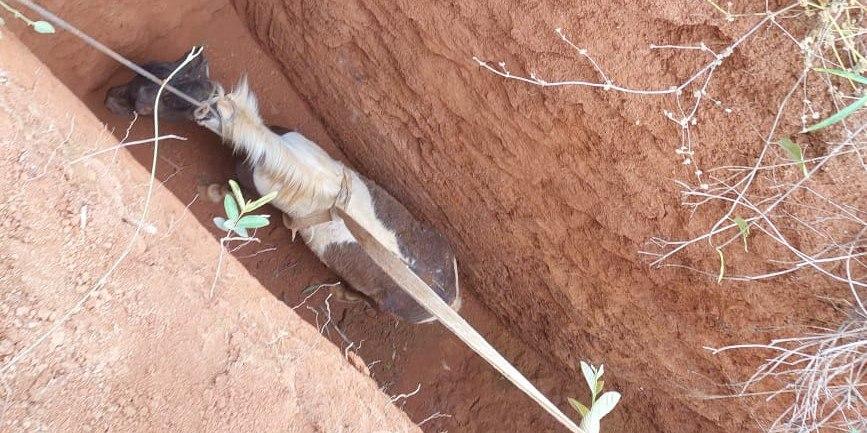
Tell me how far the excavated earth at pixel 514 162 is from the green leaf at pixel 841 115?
0.12 metres

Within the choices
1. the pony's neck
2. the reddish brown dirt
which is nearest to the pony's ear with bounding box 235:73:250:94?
the pony's neck

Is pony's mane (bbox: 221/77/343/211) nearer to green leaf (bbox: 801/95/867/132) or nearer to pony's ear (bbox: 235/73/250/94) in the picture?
pony's ear (bbox: 235/73/250/94)

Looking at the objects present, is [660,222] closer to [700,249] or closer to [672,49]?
[700,249]

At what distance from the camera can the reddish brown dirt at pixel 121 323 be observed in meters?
2.04

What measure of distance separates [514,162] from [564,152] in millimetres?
366

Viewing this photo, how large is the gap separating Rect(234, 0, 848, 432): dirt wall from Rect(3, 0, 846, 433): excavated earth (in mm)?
11

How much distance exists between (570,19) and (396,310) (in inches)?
89.2

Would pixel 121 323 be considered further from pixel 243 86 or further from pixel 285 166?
pixel 243 86

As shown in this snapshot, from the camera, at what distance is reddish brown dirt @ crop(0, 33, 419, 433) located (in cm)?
204

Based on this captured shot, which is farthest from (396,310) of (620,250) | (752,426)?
(752,426)

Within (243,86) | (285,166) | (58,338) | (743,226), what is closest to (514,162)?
(743,226)

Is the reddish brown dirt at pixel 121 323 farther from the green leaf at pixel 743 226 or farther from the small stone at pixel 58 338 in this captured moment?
the green leaf at pixel 743 226

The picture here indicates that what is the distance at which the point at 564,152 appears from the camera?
3.57 m

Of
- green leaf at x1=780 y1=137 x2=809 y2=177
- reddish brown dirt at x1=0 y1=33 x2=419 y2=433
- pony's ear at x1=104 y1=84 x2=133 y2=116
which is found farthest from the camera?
pony's ear at x1=104 y1=84 x2=133 y2=116
